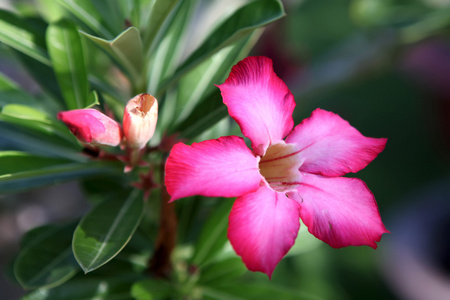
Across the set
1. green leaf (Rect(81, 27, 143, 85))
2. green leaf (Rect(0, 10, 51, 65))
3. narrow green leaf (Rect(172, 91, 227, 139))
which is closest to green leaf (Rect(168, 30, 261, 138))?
narrow green leaf (Rect(172, 91, 227, 139))

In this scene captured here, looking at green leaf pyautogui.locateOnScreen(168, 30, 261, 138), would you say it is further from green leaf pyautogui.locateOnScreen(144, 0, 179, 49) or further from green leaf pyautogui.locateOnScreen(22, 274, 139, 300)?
green leaf pyautogui.locateOnScreen(22, 274, 139, 300)

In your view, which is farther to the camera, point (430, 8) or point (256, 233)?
point (430, 8)

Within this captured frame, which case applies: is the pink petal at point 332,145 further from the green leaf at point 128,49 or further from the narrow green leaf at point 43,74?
the narrow green leaf at point 43,74

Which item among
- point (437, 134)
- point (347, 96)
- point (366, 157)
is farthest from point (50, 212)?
point (437, 134)

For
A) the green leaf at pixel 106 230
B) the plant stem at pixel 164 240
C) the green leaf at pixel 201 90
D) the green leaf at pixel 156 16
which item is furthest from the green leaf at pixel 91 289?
the green leaf at pixel 156 16

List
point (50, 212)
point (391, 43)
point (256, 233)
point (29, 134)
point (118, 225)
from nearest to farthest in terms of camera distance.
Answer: point (256, 233)
point (118, 225)
point (29, 134)
point (391, 43)
point (50, 212)

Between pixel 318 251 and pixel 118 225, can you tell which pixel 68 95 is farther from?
pixel 318 251
